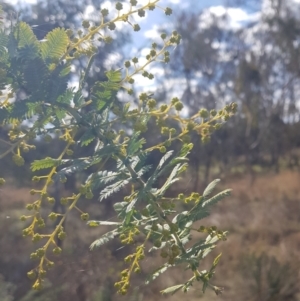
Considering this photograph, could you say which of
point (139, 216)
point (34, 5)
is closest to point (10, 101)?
point (139, 216)

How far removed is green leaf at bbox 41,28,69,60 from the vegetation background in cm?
14

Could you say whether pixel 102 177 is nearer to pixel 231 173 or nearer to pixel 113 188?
pixel 113 188

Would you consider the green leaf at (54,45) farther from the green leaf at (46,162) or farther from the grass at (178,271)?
the grass at (178,271)

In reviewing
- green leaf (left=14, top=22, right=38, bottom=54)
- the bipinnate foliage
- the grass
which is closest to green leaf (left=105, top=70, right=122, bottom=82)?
the bipinnate foliage

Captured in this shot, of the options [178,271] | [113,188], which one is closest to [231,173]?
[178,271]

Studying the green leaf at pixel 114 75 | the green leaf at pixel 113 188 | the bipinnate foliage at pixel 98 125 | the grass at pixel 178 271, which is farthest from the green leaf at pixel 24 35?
the grass at pixel 178 271

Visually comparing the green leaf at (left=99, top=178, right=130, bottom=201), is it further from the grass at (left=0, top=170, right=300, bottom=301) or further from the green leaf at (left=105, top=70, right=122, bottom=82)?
the grass at (left=0, top=170, right=300, bottom=301)

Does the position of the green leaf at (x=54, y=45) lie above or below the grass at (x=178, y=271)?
above

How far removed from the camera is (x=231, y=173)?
32.8 ft

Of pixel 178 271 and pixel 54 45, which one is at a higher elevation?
pixel 54 45

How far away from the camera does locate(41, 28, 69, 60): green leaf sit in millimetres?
751

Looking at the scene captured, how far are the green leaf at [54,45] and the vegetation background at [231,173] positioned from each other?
136mm

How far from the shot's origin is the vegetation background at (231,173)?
8.53 ft

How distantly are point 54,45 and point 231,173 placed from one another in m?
9.43
